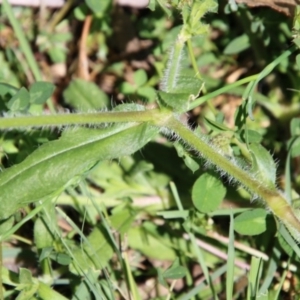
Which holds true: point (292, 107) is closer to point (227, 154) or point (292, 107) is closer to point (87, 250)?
point (227, 154)

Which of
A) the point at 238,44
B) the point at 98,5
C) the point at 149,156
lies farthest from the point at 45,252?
the point at 238,44

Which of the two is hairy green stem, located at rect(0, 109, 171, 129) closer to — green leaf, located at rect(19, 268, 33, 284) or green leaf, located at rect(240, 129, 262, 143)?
green leaf, located at rect(240, 129, 262, 143)

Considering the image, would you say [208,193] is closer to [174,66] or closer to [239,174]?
[239,174]

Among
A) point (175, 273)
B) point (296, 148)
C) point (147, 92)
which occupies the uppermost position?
point (147, 92)

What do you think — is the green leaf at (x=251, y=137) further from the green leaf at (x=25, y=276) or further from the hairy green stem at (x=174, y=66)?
the green leaf at (x=25, y=276)

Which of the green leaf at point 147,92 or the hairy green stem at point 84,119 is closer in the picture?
the hairy green stem at point 84,119

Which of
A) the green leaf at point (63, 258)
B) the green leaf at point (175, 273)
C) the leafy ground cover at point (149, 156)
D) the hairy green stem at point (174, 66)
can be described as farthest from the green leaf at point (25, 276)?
the hairy green stem at point (174, 66)
